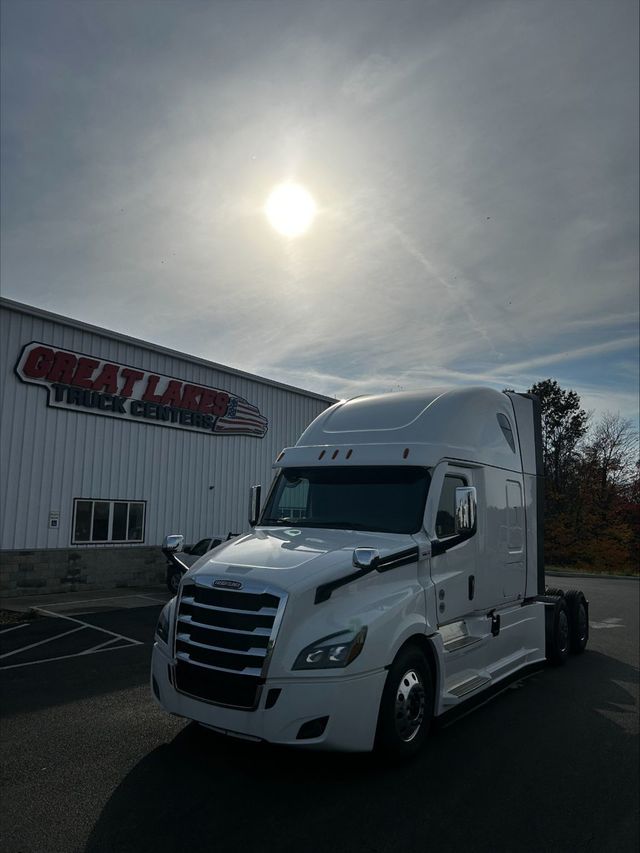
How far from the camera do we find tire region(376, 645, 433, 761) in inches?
216

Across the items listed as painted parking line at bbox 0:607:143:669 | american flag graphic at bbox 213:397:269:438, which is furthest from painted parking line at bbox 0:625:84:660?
american flag graphic at bbox 213:397:269:438

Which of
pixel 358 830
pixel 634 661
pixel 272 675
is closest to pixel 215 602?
pixel 272 675

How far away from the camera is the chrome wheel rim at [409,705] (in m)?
5.66

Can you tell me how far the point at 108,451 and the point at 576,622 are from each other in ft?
46.9

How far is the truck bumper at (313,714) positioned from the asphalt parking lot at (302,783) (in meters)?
0.43

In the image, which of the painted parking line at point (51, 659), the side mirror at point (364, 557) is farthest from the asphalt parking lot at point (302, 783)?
the side mirror at point (364, 557)

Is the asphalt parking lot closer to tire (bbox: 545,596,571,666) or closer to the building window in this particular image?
tire (bbox: 545,596,571,666)

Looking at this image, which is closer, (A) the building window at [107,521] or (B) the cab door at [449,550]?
(B) the cab door at [449,550]

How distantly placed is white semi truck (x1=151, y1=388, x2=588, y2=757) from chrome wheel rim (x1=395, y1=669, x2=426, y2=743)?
0.05 feet

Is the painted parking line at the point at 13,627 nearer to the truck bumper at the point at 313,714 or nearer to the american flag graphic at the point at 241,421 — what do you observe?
the truck bumper at the point at 313,714

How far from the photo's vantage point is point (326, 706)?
5.05 m

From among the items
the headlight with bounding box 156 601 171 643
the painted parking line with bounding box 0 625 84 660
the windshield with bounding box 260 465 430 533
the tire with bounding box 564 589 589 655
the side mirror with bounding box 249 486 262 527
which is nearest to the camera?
the headlight with bounding box 156 601 171 643

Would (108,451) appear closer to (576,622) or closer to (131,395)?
(131,395)

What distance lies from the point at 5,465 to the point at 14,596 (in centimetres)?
349
